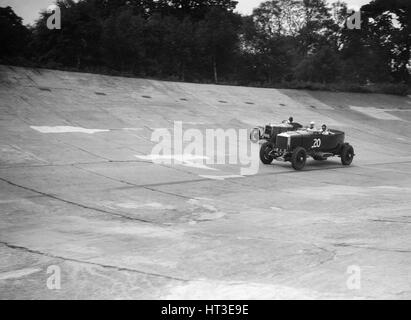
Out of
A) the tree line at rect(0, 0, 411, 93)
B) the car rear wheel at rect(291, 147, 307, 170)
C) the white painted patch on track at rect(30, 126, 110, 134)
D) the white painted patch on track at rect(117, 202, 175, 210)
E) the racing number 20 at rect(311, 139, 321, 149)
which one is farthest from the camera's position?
the tree line at rect(0, 0, 411, 93)

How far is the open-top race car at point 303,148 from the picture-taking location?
16.9 meters

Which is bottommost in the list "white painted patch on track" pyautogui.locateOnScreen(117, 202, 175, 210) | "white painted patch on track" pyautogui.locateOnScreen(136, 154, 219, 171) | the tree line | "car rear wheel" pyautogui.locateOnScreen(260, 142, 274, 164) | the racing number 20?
"white painted patch on track" pyautogui.locateOnScreen(117, 202, 175, 210)

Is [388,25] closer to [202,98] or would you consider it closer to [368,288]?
[202,98]

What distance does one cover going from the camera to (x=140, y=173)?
14.4m

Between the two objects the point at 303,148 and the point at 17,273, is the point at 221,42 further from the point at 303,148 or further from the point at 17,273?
the point at 17,273

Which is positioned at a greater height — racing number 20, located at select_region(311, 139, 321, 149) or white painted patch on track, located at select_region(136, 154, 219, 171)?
racing number 20, located at select_region(311, 139, 321, 149)

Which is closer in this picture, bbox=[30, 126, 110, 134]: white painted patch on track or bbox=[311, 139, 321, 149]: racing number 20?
bbox=[311, 139, 321, 149]: racing number 20

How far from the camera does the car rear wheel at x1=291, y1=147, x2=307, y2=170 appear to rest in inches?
652

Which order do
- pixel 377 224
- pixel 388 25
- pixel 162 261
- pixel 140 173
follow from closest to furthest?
pixel 162 261 → pixel 377 224 → pixel 140 173 → pixel 388 25

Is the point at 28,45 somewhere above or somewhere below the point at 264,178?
above

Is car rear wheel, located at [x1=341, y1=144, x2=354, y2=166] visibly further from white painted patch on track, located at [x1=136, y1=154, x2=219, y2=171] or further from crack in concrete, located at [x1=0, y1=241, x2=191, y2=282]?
crack in concrete, located at [x1=0, y1=241, x2=191, y2=282]

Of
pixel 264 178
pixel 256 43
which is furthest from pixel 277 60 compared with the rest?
pixel 264 178

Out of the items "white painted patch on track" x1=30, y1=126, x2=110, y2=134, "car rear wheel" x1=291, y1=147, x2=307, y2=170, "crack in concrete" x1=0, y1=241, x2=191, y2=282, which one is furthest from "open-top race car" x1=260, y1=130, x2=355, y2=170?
"crack in concrete" x1=0, y1=241, x2=191, y2=282

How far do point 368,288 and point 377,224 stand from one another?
3.77 metres
